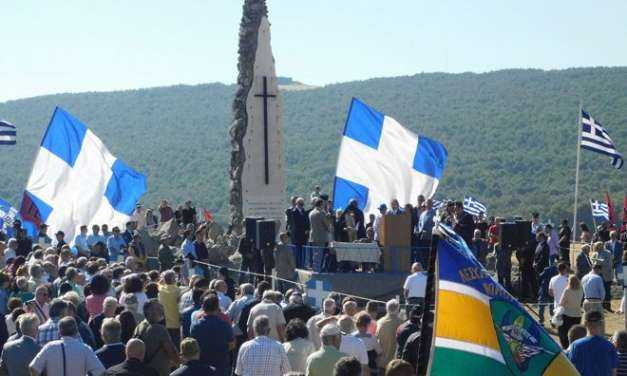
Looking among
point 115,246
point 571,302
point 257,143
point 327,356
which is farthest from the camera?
point 257,143

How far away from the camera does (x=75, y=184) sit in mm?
29172

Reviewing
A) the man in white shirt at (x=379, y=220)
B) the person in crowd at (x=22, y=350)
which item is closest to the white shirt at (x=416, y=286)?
the man in white shirt at (x=379, y=220)

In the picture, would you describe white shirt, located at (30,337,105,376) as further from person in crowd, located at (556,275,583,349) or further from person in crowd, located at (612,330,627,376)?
person in crowd, located at (556,275,583,349)

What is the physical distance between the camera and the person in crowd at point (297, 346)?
11.8 meters

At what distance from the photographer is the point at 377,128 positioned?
30.7 meters

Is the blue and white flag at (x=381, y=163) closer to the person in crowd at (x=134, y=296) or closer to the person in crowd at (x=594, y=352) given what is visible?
the person in crowd at (x=134, y=296)

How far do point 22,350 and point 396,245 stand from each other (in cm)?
1396

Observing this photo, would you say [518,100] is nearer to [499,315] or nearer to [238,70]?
[238,70]

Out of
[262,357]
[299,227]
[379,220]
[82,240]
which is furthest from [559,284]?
[82,240]

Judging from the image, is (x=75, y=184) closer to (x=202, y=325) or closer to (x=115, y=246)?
Answer: (x=115, y=246)

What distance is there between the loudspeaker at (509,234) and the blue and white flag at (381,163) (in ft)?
18.9

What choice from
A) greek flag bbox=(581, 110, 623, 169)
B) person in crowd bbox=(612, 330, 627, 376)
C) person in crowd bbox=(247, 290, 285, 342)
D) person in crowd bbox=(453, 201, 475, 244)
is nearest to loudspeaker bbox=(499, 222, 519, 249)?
person in crowd bbox=(453, 201, 475, 244)

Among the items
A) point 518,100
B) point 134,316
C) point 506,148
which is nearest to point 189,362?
point 134,316

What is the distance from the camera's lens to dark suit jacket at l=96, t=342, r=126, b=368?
37.2ft
